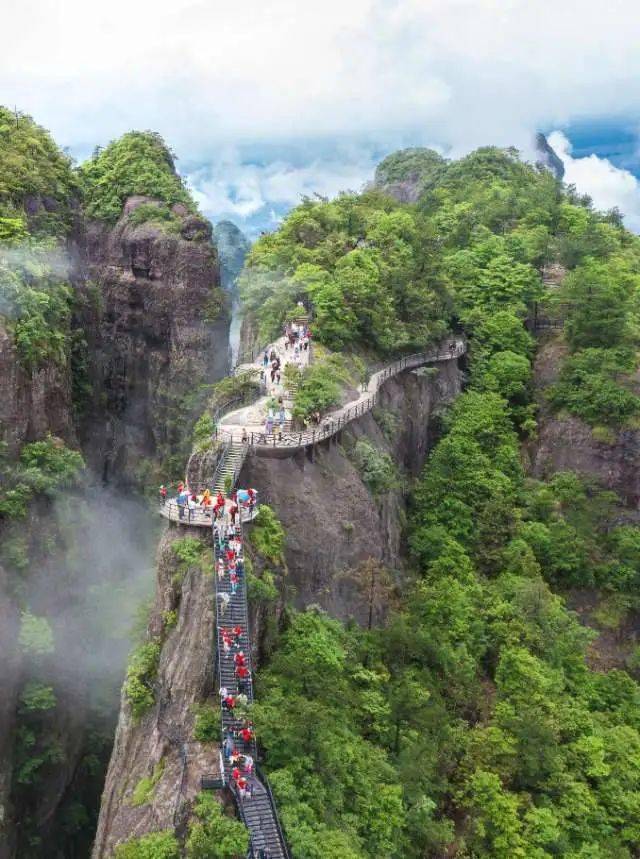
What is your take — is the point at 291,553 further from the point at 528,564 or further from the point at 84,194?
the point at 84,194

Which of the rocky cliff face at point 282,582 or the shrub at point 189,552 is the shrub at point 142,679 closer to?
the rocky cliff face at point 282,582

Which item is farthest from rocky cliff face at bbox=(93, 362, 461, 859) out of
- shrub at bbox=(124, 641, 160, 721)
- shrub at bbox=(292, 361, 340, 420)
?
shrub at bbox=(292, 361, 340, 420)

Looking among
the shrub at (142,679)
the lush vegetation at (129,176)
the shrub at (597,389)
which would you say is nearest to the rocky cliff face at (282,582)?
the shrub at (142,679)

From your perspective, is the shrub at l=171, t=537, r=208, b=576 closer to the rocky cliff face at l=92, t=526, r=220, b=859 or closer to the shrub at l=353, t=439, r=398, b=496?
the rocky cliff face at l=92, t=526, r=220, b=859

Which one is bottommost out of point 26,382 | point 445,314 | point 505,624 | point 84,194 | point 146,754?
point 146,754

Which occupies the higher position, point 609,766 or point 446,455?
point 446,455

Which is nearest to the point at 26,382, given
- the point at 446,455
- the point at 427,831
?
the point at 446,455
